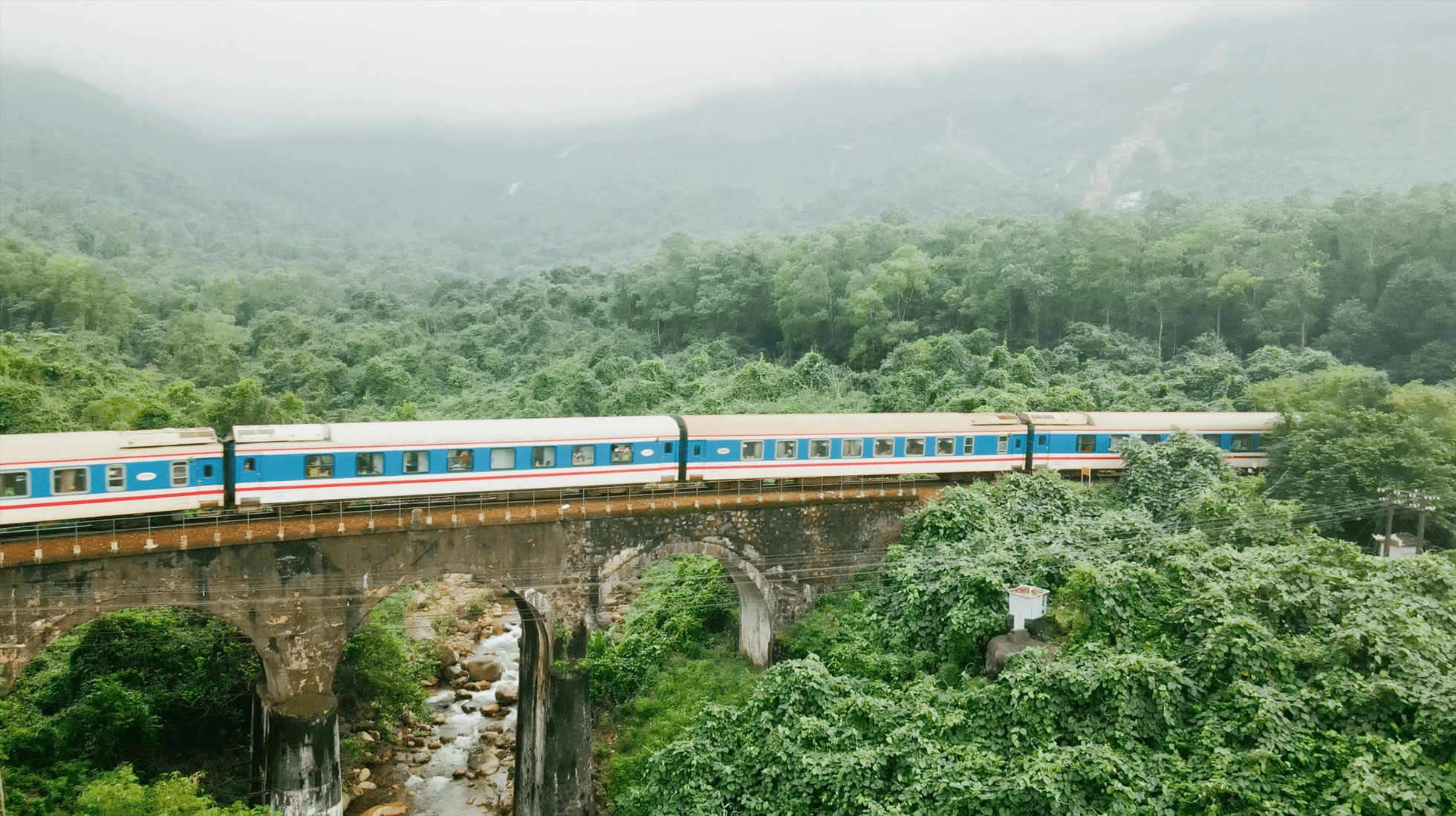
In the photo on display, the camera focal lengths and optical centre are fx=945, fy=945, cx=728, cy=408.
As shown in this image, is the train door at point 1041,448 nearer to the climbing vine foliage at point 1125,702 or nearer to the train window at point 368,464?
the climbing vine foliage at point 1125,702

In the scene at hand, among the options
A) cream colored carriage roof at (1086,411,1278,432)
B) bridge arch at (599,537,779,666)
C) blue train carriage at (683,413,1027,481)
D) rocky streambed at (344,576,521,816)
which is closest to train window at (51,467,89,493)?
rocky streambed at (344,576,521,816)

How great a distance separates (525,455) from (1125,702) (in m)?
12.4

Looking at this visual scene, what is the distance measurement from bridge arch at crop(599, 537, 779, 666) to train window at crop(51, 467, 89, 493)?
9.64m

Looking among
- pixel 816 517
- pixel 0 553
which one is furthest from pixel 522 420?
pixel 0 553

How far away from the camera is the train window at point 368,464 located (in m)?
18.6

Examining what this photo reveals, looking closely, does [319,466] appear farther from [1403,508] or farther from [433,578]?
[1403,508]

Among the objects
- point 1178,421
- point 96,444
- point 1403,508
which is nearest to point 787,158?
point 1178,421

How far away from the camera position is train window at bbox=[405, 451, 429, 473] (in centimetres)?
1911

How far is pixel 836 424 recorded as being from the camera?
22812mm

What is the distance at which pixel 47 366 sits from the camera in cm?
3059

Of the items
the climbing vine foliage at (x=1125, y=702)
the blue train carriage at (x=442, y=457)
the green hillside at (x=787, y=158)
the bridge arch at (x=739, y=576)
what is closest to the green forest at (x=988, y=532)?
the climbing vine foliage at (x=1125, y=702)

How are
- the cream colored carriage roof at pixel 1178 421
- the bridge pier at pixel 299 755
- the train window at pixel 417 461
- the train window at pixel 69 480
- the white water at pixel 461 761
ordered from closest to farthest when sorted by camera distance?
the train window at pixel 69 480 → the bridge pier at pixel 299 755 → the train window at pixel 417 461 → the white water at pixel 461 761 → the cream colored carriage roof at pixel 1178 421

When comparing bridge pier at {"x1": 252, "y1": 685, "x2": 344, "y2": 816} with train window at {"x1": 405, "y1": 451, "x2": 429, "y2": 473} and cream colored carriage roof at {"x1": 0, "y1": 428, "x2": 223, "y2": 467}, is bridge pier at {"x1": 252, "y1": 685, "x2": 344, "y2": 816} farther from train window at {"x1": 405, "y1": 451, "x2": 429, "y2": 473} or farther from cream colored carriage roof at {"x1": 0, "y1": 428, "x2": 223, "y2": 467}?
cream colored carriage roof at {"x1": 0, "y1": 428, "x2": 223, "y2": 467}

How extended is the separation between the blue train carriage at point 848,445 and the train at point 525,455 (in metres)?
0.03
